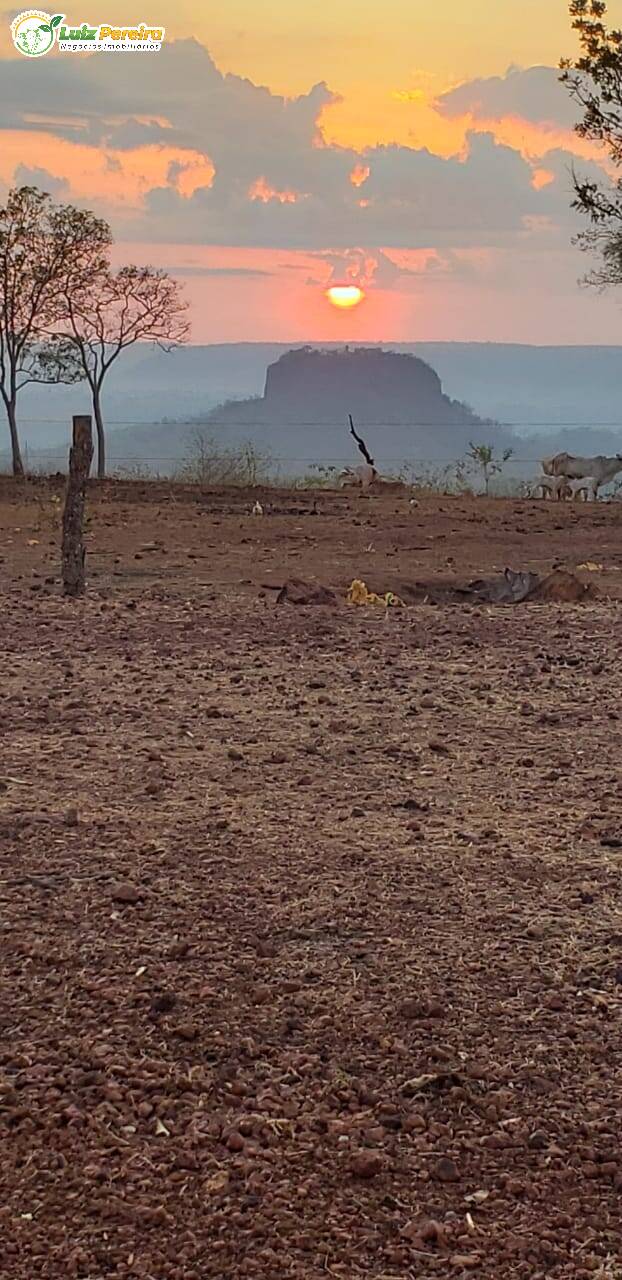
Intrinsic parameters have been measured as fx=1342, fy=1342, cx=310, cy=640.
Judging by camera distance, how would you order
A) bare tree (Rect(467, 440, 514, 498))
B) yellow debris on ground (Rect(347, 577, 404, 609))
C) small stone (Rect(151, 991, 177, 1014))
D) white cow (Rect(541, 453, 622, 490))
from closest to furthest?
small stone (Rect(151, 991, 177, 1014)) → yellow debris on ground (Rect(347, 577, 404, 609)) → white cow (Rect(541, 453, 622, 490)) → bare tree (Rect(467, 440, 514, 498))

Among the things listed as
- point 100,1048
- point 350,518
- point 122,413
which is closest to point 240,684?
point 100,1048

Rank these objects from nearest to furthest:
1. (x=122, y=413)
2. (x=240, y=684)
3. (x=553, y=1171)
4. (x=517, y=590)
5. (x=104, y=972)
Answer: (x=553, y=1171), (x=104, y=972), (x=240, y=684), (x=517, y=590), (x=122, y=413)

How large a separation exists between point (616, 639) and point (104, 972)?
459 cm

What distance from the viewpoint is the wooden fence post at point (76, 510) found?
8.66 m

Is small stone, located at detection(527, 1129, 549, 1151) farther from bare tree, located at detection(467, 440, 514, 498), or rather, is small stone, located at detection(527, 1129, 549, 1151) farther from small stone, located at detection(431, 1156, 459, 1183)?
bare tree, located at detection(467, 440, 514, 498)

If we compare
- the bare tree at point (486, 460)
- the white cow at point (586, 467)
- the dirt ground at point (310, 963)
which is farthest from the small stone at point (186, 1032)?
the bare tree at point (486, 460)

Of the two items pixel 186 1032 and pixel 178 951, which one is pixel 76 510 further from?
pixel 186 1032

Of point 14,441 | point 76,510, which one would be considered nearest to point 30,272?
point 14,441

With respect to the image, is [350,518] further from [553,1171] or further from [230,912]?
[553,1171]

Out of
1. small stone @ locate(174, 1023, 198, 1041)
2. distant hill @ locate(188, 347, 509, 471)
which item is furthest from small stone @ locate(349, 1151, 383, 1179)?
distant hill @ locate(188, 347, 509, 471)

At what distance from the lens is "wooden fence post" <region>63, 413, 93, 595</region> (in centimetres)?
866

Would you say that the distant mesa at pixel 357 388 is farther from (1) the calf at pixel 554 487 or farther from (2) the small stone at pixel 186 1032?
(2) the small stone at pixel 186 1032

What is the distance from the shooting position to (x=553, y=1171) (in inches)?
90.1

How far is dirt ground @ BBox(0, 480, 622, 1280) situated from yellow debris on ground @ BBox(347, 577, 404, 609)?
1.65 meters
